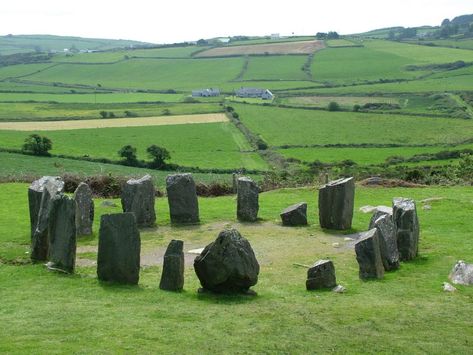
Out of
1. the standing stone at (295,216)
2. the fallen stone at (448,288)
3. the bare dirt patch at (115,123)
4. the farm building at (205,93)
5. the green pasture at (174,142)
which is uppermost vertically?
the fallen stone at (448,288)

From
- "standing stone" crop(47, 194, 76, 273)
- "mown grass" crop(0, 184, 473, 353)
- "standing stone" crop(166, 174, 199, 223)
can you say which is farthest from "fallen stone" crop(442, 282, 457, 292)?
"standing stone" crop(166, 174, 199, 223)

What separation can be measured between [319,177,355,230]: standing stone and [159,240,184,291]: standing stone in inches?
461

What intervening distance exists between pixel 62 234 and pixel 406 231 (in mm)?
12255

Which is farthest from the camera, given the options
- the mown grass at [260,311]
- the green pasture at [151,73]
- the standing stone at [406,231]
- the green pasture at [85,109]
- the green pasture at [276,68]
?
the green pasture at [151,73]

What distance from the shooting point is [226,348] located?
16422 mm

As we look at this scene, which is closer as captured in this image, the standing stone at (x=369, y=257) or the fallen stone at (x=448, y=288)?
the fallen stone at (x=448, y=288)

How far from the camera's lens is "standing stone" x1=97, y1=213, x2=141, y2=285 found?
22.5 meters

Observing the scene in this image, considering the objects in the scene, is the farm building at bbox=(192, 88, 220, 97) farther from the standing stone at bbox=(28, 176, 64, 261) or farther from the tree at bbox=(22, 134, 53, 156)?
the standing stone at bbox=(28, 176, 64, 261)

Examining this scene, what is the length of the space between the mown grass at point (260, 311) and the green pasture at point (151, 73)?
130 m

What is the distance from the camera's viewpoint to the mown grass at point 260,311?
16734 millimetres

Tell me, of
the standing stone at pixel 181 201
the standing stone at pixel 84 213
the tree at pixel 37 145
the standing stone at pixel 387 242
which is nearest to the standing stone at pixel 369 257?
the standing stone at pixel 387 242

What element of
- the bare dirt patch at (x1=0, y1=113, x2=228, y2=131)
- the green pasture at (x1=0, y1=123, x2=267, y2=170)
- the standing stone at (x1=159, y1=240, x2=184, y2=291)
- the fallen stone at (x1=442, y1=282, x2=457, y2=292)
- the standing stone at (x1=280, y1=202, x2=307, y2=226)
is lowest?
the green pasture at (x1=0, y1=123, x2=267, y2=170)

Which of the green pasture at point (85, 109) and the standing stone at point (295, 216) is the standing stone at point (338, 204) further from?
the green pasture at point (85, 109)

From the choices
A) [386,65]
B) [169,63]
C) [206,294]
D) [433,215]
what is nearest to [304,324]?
[206,294]
